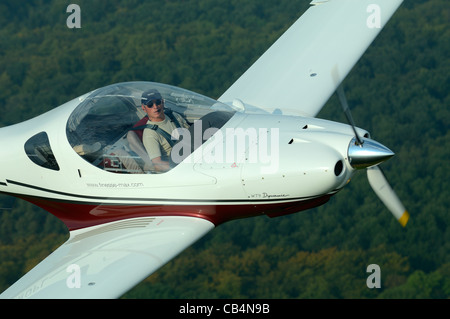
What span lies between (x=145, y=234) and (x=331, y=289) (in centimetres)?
3408

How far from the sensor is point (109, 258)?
44.0 feet

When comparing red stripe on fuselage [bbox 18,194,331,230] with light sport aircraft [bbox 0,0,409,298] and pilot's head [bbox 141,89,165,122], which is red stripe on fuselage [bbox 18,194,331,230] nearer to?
light sport aircraft [bbox 0,0,409,298]

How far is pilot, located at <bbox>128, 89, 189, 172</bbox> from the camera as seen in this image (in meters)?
14.2

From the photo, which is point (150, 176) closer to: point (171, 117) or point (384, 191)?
point (171, 117)

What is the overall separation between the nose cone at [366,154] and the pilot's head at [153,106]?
11.5 ft

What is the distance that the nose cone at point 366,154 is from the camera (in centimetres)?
1347

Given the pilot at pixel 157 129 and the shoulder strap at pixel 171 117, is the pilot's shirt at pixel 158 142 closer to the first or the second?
the pilot at pixel 157 129

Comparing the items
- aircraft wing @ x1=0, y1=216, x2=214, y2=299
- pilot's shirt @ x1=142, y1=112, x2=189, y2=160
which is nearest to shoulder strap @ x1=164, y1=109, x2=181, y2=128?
pilot's shirt @ x1=142, y1=112, x2=189, y2=160

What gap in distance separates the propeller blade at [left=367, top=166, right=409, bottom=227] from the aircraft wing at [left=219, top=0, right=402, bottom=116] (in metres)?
3.02

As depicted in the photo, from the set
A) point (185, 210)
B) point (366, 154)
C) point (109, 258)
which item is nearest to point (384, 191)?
point (366, 154)

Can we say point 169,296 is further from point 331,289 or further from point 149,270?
point 149,270

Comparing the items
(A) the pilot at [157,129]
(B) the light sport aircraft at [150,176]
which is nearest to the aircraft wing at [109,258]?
(B) the light sport aircraft at [150,176]

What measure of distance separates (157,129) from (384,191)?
4.28 metres

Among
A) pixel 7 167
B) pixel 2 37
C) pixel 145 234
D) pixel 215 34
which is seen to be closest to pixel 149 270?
pixel 145 234
